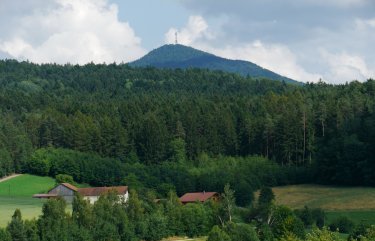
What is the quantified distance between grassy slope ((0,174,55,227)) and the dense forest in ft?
12.5

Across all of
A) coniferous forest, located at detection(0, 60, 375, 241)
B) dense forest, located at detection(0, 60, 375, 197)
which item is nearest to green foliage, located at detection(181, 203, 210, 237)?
coniferous forest, located at detection(0, 60, 375, 241)

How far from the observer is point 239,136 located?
15000 cm

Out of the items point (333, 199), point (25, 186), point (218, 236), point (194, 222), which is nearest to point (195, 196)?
point (333, 199)

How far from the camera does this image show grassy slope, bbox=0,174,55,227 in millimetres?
95750

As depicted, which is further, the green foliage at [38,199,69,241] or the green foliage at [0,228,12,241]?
the green foliage at [38,199,69,241]

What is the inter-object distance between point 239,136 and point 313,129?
1618 centimetres

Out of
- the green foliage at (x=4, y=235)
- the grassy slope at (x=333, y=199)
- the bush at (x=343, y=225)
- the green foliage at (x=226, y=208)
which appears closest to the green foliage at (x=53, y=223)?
the green foliage at (x=4, y=235)

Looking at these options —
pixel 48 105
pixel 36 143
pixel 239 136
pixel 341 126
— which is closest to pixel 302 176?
pixel 341 126

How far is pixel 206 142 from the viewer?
147625 mm

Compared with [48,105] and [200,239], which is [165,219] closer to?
[200,239]

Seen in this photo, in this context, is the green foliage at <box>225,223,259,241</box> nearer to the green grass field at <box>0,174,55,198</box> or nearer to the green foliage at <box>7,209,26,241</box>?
the green foliage at <box>7,209,26,241</box>

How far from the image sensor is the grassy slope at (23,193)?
95.8 meters

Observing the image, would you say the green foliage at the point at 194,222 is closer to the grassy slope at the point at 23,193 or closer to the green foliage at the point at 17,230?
the grassy slope at the point at 23,193

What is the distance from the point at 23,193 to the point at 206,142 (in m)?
38.4
